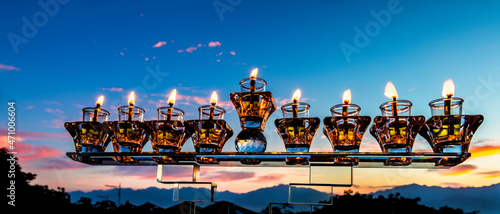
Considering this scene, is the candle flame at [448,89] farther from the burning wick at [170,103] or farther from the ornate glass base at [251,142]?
the burning wick at [170,103]

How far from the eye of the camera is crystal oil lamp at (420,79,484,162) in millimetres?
1535

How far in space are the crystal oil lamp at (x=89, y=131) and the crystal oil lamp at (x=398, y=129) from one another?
4.52 ft

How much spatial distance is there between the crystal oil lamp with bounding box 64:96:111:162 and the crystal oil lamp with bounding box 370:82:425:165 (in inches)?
54.3

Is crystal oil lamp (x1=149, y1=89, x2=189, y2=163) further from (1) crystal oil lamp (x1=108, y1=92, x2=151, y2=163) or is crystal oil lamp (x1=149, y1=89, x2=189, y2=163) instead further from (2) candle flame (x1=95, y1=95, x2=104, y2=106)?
(2) candle flame (x1=95, y1=95, x2=104, y2=106)

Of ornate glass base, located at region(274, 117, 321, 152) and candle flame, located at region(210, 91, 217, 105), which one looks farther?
candle flame, located at region(210, 91, 217, 105)

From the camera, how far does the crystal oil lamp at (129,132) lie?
1.88 m

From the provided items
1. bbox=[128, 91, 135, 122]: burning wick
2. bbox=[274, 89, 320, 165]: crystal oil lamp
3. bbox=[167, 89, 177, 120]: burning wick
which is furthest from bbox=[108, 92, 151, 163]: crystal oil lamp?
bbox=[274, 89, 320, 165]: crystal oil lamp

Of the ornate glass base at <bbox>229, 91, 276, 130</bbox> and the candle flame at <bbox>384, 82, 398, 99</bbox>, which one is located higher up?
the candle flame at <bbox>384, 82, 398, 99</bbox>

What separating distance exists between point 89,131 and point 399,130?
1521 mm

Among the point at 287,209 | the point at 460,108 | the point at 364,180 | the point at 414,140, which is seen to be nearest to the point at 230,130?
the point at 287,209

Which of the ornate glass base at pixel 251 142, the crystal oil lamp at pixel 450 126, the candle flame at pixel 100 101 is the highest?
the candle flame at pixel 100 101

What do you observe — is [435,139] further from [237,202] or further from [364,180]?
[237,202]

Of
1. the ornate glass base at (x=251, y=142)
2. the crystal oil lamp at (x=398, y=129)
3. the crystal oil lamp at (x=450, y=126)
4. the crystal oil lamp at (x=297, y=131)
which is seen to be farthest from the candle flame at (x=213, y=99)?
the crystal oil lamp at (x=450, y=126)

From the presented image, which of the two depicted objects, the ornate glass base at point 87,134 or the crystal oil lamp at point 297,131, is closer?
the crystal oil lamp at point 297,131
